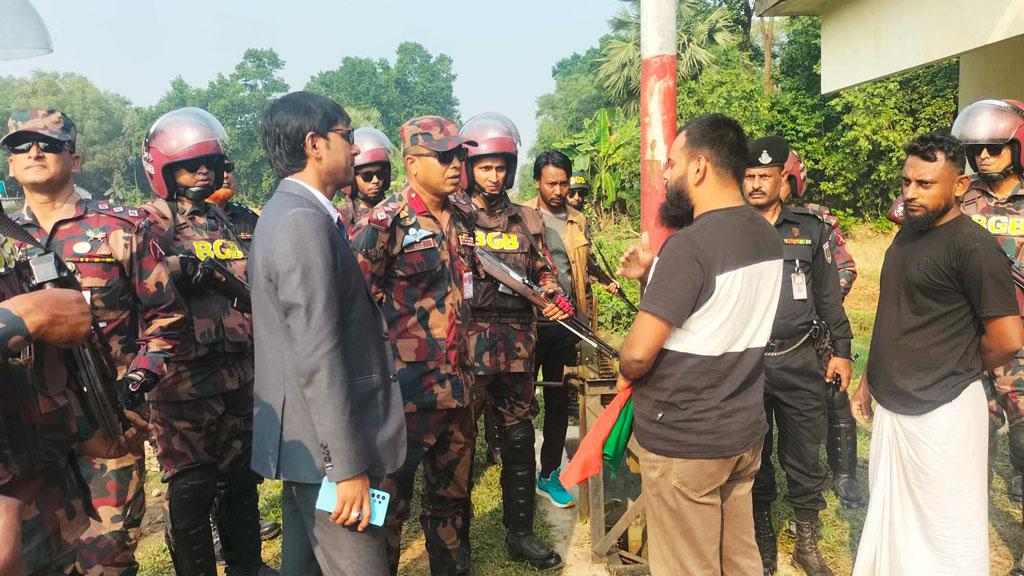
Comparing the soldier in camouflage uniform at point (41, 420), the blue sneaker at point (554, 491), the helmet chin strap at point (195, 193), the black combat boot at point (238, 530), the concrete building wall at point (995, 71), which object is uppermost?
the concrete building wall at point (995, 71)

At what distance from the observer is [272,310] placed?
2176mm

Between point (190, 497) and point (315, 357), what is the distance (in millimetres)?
1860

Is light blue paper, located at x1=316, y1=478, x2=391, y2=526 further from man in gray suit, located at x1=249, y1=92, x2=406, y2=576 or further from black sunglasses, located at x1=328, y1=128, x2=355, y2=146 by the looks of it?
black sunglasses, located at x1=328, y1=128, x2=355, y2=146

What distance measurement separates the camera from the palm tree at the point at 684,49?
24.0 meters

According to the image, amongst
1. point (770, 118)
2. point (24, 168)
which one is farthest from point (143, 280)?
point (770, 118)

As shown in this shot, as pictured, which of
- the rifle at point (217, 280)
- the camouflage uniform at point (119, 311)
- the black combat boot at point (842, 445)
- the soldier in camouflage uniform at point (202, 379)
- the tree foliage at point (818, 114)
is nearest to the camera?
the camouflage uniform at point (119, 311)

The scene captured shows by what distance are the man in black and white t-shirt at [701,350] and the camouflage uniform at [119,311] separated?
2.20m

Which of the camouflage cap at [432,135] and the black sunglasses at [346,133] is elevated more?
the camouflage cap at [432,135]

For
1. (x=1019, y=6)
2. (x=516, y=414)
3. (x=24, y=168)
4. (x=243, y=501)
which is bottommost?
(x=243, y=501)

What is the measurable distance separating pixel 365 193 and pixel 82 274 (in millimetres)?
2833

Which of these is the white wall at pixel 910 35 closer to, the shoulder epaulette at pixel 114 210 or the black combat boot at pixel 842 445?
the black combat boot at pixel 842 445

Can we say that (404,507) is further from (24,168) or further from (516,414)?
(24,168)

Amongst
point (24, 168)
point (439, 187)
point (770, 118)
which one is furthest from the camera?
point (770, 118)

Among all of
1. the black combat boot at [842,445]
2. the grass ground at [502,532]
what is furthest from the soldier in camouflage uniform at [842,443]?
the grass ground at [502,532]
